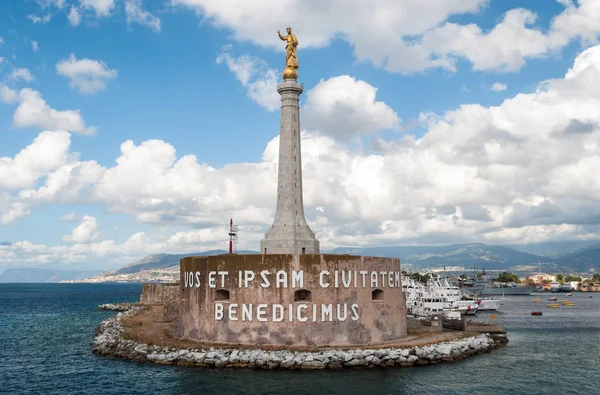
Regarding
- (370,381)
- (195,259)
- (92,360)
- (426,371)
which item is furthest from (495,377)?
(92,360)

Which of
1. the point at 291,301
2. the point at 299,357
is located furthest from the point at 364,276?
the point at 299,357

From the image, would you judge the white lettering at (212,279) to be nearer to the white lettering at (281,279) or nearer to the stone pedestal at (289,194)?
the white lettering at (281,279)

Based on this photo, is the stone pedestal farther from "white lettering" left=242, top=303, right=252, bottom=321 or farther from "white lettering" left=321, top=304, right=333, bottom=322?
"white lettering" left=321, top=304, right=333, bottom=322

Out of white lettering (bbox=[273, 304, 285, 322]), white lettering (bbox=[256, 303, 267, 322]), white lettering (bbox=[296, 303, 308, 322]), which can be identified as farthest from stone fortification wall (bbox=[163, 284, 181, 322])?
white lettering (bbox=[296, 303, 308, 322])

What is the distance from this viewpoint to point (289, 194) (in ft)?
105

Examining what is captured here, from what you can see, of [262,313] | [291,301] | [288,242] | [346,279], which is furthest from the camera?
[288,242]

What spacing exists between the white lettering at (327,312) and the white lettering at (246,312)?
3.60m

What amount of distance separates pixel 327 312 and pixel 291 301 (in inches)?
74.1

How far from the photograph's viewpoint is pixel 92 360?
97.0 feet

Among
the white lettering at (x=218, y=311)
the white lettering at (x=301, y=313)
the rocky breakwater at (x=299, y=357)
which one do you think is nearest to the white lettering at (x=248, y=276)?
the white lettering at (x=218, y=311)

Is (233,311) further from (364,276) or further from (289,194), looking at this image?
(289,194)

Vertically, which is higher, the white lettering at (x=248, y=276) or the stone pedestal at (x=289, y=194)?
the stone pedestal at (x=289, y=194)

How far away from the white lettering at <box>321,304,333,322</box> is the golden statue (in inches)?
536

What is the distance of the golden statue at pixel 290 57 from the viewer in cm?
3288
